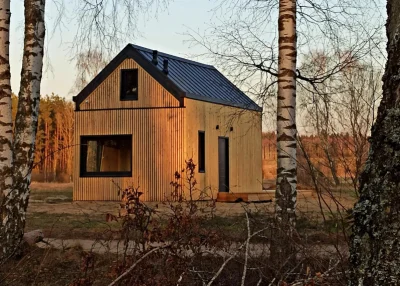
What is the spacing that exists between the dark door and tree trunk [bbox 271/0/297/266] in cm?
1771

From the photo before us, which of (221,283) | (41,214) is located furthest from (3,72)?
(41,214)

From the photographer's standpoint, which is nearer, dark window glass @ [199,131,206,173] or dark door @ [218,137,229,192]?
dark window glass @ [199,131,206,173]

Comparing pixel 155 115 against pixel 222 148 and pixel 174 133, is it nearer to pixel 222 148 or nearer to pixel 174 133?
pixel 174 133

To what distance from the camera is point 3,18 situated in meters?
7.65

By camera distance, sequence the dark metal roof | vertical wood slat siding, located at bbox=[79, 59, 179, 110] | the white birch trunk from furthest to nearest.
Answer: the dark metal roof < vertical wood slat siding, located at bbox=[79, 59, 179, 110] < the white birch trunk

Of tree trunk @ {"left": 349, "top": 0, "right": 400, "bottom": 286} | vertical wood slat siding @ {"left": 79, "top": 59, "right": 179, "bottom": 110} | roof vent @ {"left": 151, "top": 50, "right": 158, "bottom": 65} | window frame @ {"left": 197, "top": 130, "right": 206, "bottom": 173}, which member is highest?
roof vent @ {"left": 151, "top": 50, "right": 158, "bottom": 65}

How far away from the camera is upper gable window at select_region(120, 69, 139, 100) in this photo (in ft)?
79.3

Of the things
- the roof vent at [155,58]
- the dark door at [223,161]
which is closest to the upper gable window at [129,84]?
the roof vent at [155,58]

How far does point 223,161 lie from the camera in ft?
85.7

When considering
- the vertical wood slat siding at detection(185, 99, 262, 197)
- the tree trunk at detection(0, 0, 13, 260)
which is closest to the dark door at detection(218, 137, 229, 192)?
the vertical wood slat siding at detection(185, 99, 262, 197)

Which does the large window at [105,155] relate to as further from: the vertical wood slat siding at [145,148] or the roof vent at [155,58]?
the roof vent at [155,58]

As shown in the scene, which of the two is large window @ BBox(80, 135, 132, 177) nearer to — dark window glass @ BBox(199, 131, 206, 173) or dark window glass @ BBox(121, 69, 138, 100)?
dark window glass @ BBox(121, 69, 138, 100)

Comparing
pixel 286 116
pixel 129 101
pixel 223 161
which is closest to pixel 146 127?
pixel 129 101

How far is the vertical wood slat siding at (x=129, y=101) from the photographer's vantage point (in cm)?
2355
